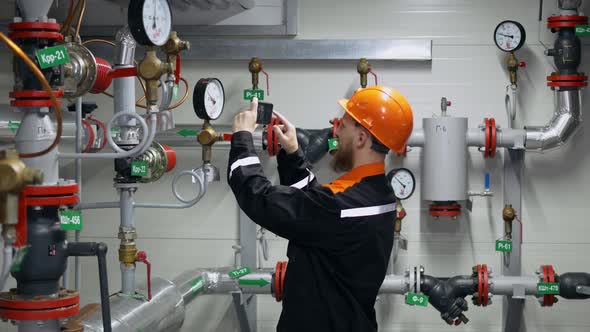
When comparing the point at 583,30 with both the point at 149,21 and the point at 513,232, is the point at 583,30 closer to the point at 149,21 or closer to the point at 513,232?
the point at 513,232

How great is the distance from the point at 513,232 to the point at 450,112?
2.66ft

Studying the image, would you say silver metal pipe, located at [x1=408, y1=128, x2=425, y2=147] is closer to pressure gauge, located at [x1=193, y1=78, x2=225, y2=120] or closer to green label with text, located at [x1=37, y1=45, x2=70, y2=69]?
pressure gauge, located at [x1=193, y1=78, x2=225, y2=120]

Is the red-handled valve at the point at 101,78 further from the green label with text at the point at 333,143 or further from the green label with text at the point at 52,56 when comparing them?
the green label with text at the point at 333,143

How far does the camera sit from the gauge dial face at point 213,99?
10.6ft

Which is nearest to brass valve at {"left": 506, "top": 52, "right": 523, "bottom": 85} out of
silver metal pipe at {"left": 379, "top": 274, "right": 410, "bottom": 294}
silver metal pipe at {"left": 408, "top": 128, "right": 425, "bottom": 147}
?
silver metal pipe at {"left": 408, "top": 128, "right": 425, "bottom": 147}

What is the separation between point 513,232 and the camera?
469cm

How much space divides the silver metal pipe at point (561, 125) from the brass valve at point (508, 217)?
0.37m

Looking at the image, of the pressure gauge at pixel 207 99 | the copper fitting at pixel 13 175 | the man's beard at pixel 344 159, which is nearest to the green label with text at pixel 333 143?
the pressure gauge at pixel 207 99

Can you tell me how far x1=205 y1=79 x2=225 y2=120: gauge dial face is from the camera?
3.23 meters

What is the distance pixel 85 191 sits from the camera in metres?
5.02

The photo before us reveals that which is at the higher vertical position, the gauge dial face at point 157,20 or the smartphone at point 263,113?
the gauge dial face at point 157,20

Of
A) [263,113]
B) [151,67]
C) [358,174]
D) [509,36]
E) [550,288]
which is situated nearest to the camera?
[358,174]

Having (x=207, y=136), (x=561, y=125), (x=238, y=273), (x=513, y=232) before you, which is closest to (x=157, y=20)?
(x=207, y=136)

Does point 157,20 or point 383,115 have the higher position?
point 157,20
